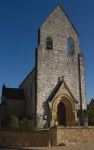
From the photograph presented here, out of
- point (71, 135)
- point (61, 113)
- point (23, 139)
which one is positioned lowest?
point (23, 139)

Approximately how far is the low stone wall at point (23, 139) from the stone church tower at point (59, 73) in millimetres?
5565

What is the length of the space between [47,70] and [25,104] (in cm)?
750

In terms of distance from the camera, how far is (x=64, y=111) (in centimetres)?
3347

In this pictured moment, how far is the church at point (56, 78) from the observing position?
31.7 m

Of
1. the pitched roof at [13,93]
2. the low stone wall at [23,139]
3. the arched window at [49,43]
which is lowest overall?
the low stone wall at [23,139]

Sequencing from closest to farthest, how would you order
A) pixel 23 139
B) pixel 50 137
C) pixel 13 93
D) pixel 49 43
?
pixel 50 137, pixel 23 139, pixel 49 43, pixel 13 93

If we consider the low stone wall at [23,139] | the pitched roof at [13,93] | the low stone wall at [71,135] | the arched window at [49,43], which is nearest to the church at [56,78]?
the arched window at [49,43]

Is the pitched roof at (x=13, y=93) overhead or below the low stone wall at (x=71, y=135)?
overhead

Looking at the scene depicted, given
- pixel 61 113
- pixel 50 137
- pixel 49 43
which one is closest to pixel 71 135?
pixel 50 137

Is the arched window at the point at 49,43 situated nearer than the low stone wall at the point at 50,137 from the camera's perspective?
No

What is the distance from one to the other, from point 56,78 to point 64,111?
162 inches

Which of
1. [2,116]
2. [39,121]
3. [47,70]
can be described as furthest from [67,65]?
[2,116]

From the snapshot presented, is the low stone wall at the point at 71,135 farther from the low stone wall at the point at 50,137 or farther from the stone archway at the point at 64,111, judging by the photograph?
the stone archway at the point at 64,111

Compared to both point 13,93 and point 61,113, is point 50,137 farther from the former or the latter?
point 13,93
